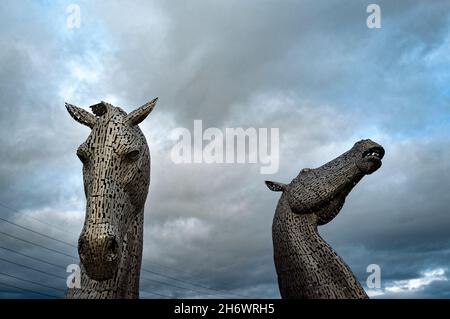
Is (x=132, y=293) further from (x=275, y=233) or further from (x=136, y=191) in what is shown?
(x=275, y=233)

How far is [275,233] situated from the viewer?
216 inches

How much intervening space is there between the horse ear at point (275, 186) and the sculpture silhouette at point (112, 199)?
9.14 feet

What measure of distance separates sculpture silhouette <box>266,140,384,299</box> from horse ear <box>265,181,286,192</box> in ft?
0.28

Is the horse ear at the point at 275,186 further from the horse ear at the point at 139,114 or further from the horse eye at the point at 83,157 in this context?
the horse eye at the point at 83,157

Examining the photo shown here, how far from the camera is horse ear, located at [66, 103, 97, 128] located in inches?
136

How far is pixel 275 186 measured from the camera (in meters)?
5.94

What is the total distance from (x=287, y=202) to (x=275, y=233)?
42 centimetres

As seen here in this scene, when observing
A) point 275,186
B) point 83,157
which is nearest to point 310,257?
point 275,186

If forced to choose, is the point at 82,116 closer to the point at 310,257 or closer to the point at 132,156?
the point at 132,156

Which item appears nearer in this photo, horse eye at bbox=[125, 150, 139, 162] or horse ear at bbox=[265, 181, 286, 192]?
horse eye at bbox=[125, 150, 139, 162]

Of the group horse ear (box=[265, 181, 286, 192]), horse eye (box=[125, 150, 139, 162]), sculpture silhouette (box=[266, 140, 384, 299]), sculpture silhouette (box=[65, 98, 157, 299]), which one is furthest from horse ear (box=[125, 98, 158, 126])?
horse ear (box=[265, 181, 286, 192])

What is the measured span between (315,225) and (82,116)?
3193 mm

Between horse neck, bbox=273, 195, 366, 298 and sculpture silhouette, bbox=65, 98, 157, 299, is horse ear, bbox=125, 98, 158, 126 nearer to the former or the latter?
sculpture silhouette, bbox=65, 98, 157, 299
